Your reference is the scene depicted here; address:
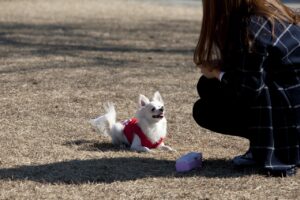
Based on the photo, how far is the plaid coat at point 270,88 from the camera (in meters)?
3.44

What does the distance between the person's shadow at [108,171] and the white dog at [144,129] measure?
24cm

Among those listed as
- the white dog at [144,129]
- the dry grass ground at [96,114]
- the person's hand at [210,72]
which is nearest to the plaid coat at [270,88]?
the person's hand at [210,72]

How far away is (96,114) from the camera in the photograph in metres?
5.16

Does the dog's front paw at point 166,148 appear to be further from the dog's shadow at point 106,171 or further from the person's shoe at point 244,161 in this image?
the person's shoe at point 244,161

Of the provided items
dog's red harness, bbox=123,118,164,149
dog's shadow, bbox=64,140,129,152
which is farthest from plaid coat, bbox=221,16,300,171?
dog's shadow, bbox=64,140,129,152

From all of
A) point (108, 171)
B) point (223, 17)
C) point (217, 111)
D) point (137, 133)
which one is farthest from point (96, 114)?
point (223, 17)

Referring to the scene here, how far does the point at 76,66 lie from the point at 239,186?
4.07 m

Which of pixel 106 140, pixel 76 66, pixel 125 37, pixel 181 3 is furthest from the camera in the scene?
pixel 181 3

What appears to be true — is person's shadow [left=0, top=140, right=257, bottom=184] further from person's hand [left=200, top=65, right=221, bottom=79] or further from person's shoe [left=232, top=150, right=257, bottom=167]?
person's hand [left=200, top=65, right=221, bottom=79]

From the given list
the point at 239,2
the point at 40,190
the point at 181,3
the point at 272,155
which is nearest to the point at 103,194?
the point at 40,190

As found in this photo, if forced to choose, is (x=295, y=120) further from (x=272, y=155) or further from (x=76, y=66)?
(x=76, y=66)

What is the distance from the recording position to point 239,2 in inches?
137

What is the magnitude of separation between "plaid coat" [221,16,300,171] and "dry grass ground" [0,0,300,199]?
0.16 metres

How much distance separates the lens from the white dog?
412 cm
